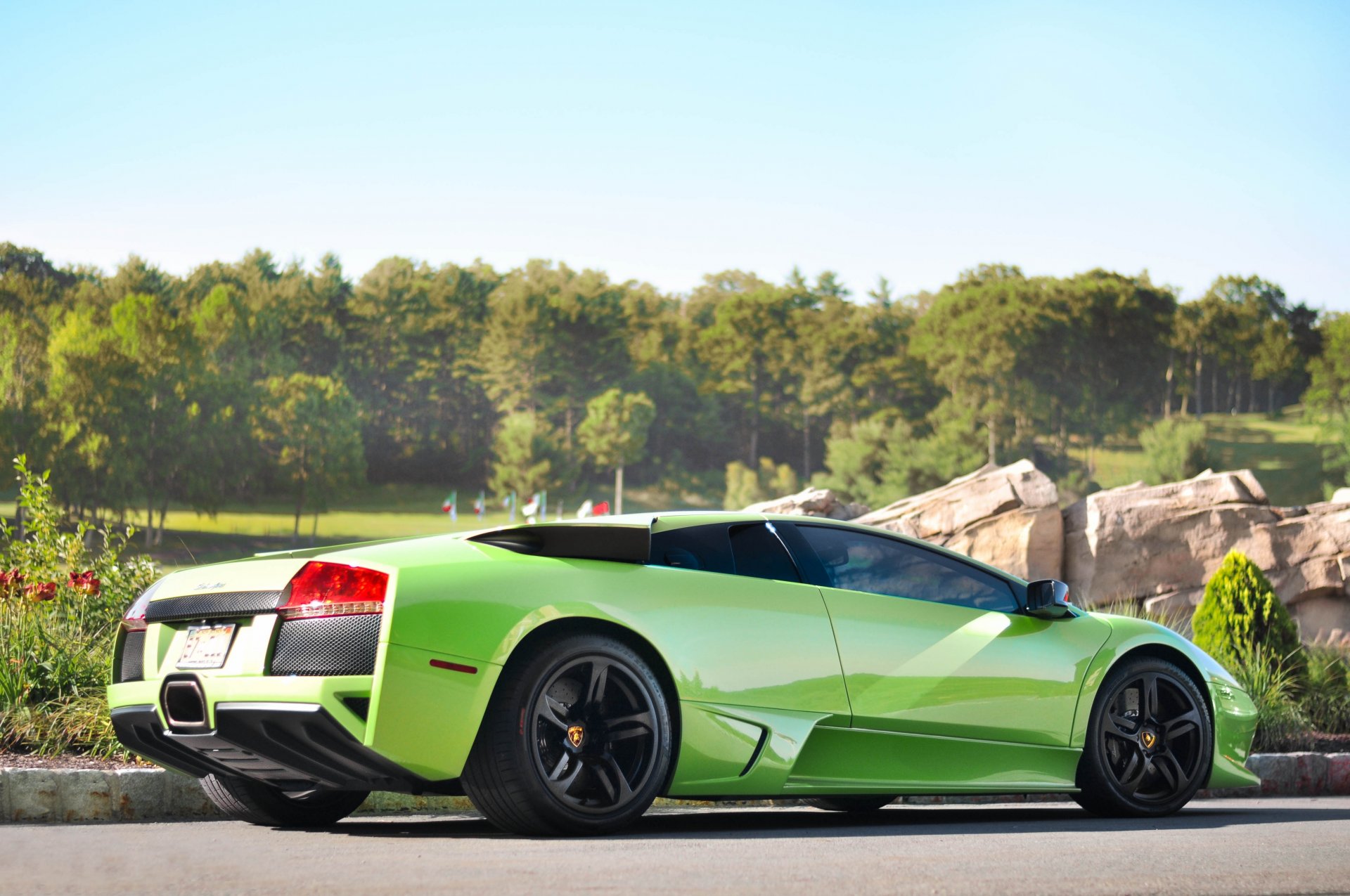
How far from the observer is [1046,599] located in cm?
620

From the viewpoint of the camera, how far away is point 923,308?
12206 cm

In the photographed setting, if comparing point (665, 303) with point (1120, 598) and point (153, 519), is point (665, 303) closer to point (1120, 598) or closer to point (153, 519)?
point (153, 519)

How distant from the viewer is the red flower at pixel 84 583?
28.6 ft

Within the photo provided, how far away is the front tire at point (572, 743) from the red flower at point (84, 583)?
4754 millimetres

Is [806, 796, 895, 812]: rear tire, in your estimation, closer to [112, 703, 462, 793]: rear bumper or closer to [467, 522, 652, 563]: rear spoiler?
[467, 522, 652, 563]: rear spoiler

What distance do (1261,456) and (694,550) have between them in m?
111

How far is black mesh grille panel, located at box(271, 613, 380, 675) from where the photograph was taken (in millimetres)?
4617

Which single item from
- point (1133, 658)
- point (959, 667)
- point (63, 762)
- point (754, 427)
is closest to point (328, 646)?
point (959, 667)

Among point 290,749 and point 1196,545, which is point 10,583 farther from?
point 1196,545

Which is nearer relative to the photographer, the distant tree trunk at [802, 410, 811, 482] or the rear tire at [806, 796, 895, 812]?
the rear tire at [806, 796, 895, 812]

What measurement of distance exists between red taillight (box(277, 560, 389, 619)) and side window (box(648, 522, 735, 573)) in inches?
42.9

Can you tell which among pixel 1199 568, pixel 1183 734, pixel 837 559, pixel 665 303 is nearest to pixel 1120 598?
pixel 1199 568

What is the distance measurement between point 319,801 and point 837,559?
2339 millimetres

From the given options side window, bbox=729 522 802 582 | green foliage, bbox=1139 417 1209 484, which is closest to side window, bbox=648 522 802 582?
side window, bbox=729 522 802 582
